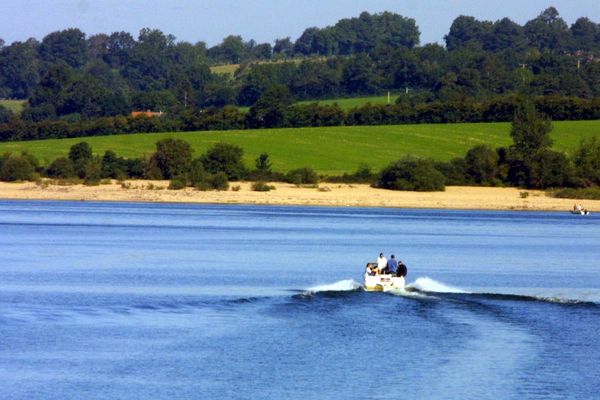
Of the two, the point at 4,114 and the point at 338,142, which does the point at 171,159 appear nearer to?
the point at 338,142

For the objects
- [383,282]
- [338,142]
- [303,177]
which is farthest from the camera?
[338,142]

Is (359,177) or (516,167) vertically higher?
(516,167)


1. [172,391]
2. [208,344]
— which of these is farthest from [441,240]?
[172,391]

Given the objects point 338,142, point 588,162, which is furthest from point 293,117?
point 588,162

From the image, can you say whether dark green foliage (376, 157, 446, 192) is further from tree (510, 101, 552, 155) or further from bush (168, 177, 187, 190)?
bush (168, 177, 187, 190)

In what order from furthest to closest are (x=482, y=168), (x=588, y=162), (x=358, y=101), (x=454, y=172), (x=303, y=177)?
(x=358, y=101)
(x=588, y=162)
(x=454, y=172)
(x=482, y=168)
(x=303, y=177)

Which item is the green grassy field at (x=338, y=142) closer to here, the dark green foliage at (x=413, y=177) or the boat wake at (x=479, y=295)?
the dark green foliage at (x=413, y=177)

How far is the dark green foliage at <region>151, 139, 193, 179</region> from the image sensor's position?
395 feet

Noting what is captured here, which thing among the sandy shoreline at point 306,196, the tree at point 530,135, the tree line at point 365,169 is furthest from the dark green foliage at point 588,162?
the sandy shoreline at point 306,196

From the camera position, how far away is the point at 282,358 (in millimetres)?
36781

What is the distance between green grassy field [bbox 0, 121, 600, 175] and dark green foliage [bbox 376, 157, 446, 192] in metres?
7.56

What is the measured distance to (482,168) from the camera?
404ft

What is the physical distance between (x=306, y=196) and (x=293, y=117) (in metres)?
39.8

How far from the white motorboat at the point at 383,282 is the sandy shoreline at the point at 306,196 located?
64.9 meters
